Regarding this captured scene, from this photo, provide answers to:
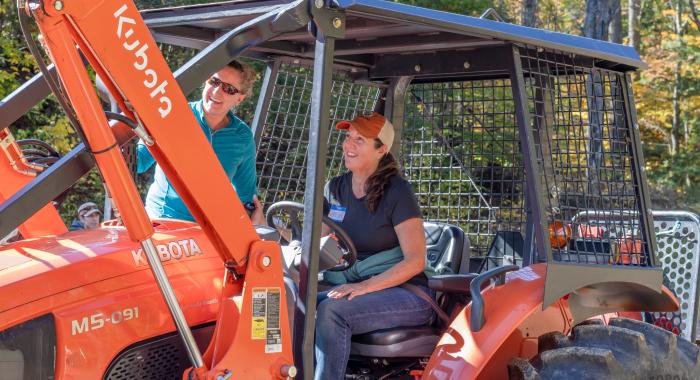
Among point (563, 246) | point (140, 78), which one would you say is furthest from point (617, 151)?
point (140, 78)

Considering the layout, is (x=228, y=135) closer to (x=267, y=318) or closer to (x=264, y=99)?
(x=264, y=99)

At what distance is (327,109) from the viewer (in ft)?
11.0

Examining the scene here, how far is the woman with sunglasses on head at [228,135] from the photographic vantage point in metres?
4.25

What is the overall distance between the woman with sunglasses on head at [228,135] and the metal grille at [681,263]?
7.83ft

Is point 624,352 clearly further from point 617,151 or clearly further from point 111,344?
point 111,344

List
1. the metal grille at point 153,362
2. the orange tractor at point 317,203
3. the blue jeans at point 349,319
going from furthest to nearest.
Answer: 1. the blue jeans at point 349,319
2. the metal grille at point 153,362
3. the orange tractor at point 317,203

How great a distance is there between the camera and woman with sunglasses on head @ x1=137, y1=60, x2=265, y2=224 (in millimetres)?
4246

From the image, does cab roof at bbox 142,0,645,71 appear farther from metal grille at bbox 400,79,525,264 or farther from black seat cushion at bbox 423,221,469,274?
black seat cushion at bbox 423,221,469,274

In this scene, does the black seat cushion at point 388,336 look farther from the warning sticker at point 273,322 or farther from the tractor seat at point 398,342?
the warning sticker at point 273,322

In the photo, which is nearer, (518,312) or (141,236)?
(141,236)

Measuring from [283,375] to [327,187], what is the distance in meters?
1.57

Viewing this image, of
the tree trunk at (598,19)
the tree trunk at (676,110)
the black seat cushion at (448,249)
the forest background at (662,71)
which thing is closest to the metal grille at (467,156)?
the black seat cushion at (448,249)

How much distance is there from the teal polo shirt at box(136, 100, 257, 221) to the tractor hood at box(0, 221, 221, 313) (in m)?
0.58

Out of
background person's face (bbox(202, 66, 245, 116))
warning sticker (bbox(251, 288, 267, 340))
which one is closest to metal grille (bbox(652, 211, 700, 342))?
background person's face (bbox(202, 66, 245, 116))
